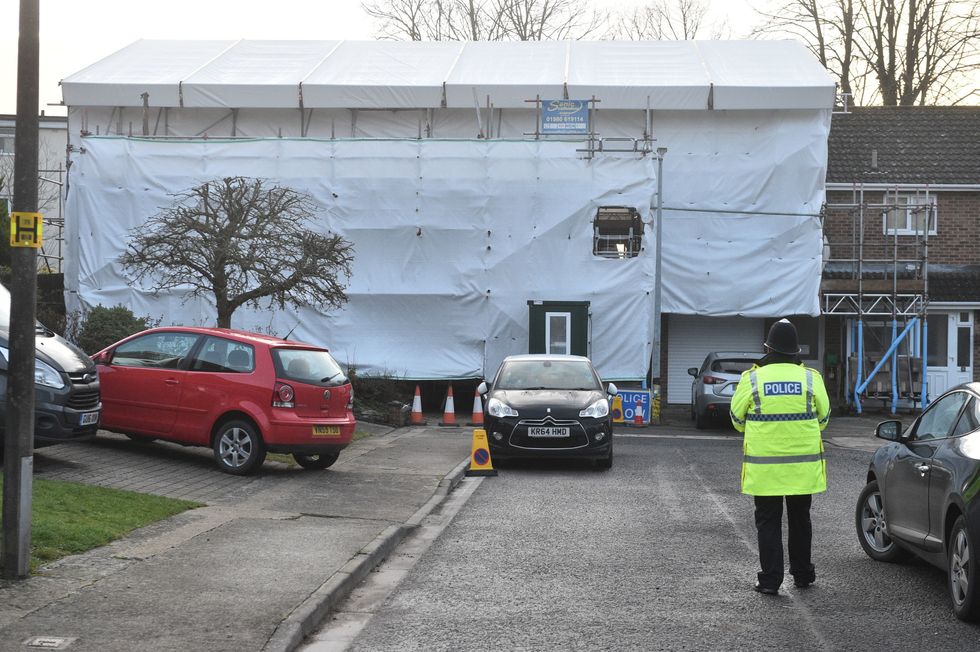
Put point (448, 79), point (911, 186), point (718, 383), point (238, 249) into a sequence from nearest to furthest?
point (238, 249) → point (718, 383) → point (448, 79) → point (911, 186)

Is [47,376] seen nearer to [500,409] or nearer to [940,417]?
[500,409]

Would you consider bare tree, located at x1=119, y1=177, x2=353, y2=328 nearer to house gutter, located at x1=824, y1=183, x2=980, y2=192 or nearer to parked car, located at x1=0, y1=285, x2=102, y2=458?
parked car, located at x1=0, y1=285, x2=102, y2=458

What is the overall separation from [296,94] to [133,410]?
16.5 metres

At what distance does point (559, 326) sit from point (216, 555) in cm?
1922

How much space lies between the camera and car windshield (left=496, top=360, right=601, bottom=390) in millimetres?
15992

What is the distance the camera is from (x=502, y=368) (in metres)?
16.5

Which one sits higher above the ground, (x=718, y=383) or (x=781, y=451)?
(x=781, y=451)

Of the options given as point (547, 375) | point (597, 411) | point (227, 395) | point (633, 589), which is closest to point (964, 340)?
point (547, 375)

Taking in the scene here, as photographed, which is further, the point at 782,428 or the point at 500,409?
the point at 500,409

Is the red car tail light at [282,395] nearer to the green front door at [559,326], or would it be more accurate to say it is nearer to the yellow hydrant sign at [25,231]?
the yellow hydrant sign at [25,231]

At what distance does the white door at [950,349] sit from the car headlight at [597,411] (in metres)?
16.9

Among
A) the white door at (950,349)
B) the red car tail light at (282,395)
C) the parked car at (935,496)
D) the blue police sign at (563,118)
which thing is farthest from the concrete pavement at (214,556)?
the white door at (950,349)

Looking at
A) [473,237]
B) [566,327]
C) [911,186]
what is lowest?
[566,327]

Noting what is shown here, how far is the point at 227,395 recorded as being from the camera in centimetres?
1254
